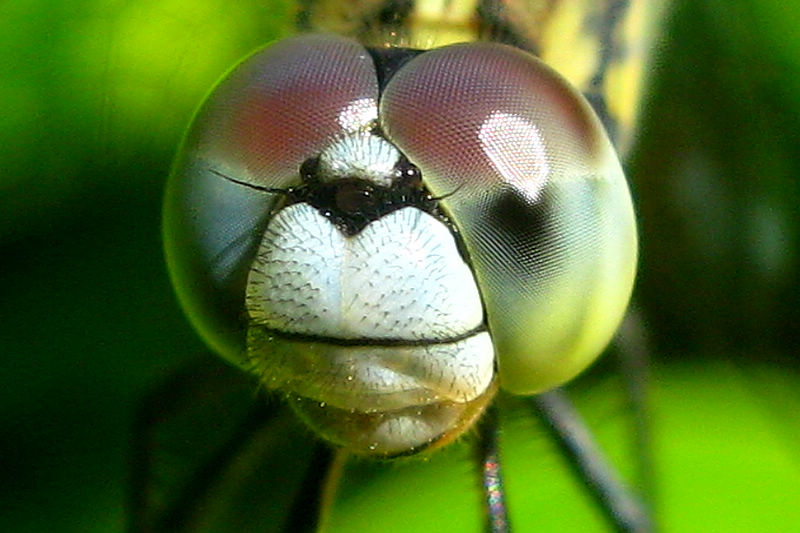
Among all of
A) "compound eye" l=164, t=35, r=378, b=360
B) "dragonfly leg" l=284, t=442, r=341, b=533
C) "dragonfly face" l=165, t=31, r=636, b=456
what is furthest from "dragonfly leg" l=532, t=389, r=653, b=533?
"compound eye" l=164, t=35, r=378, b=360

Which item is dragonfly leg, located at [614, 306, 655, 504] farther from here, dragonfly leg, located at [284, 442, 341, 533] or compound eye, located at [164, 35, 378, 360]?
compound eye, located at [164, 35, 378, 360]

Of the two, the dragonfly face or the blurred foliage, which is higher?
the dragonfly face

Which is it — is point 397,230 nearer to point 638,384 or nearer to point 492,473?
point 492,473

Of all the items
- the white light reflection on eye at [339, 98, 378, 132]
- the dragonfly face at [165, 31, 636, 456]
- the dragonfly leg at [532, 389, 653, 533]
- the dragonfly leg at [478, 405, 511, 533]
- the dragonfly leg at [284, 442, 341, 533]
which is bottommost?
the dragonfly leg at [284, 442, 341, 533]

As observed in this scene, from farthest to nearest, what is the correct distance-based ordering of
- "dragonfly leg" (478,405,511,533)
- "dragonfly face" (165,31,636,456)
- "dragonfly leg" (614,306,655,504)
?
Result: "dragonfly leg" (614,306,655,504) < "dragonfly leg" (478,405,511,533) < "dragonfly face" (165,31,636,456)

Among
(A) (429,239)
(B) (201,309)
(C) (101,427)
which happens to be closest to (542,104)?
(A) (429,239)

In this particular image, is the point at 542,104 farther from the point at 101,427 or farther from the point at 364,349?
the point at 101,427
